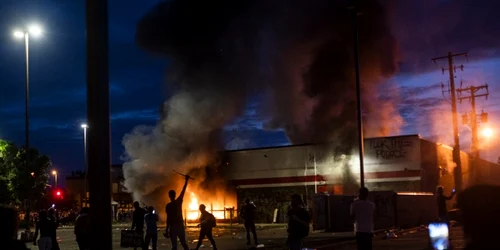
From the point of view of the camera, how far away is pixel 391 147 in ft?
117

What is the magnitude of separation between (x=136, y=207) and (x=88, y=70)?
1270 centimetres

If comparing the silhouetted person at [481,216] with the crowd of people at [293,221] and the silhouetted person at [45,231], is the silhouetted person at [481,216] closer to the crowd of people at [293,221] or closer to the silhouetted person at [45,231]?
the crowd of people at [293,221]

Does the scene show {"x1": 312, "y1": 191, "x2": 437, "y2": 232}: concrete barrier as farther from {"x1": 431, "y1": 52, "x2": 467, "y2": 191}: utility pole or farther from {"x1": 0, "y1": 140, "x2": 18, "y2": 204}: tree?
{"x1": 0, "y1": 140, "x2": 18, "y2": 204}: tree

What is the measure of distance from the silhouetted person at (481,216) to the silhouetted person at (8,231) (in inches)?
79.7

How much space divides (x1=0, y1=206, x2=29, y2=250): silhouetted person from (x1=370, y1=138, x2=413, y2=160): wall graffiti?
1330 inches

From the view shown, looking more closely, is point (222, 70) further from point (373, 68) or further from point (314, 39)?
point (373, 68)

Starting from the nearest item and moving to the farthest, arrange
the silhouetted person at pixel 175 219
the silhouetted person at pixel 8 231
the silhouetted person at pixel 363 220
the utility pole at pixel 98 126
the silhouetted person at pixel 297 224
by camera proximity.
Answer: the silhouetted person at pixel 8 231
the utility pole at pixel 98 126
the silhouetted person at pixel 363 220
the silhouetted person at pixel 297 224
the silhouetted person at pixel 175 219

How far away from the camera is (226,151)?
140 ft

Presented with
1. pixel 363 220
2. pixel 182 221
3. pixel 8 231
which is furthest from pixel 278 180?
pixel 8 231

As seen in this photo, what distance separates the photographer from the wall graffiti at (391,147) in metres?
35.2

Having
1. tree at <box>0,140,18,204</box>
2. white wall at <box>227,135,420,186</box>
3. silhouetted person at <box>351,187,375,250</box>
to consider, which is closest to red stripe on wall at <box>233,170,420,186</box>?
white wall at <box>227,135,420,186</box>

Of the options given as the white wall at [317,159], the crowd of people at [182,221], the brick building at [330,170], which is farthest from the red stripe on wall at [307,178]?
the crowd of people at [182,221]

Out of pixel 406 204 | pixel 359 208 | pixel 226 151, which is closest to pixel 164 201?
pixel 226 151

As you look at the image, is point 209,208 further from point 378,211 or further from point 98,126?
point 98,126
